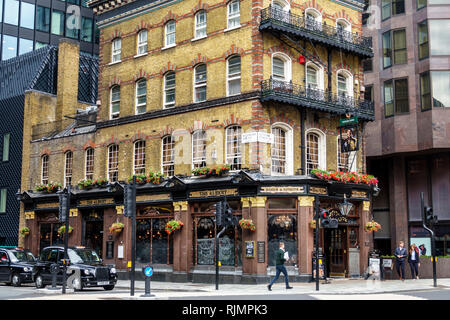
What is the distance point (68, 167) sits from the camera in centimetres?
3703

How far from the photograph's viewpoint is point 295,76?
29.5m

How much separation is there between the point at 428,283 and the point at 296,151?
8.06 metres

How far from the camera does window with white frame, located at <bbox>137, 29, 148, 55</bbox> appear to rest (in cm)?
3394

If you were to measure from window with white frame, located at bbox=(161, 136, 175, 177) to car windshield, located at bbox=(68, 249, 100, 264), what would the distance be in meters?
7.18

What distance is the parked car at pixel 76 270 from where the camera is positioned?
2367 centimetres

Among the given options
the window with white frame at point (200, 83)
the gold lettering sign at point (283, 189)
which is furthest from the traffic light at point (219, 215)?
the window with white frame at point (200, 83)

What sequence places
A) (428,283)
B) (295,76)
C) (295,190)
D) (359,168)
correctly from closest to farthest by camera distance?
1. (428,283)
2. (295,190)
3. (295,76)
4. (359,168)

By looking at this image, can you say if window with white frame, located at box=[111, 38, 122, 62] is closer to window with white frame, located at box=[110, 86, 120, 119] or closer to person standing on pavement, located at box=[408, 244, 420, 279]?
window with white frame, located at box=[110, 86, 120, 119]

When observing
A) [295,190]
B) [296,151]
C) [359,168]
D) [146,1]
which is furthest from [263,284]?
[146,1]

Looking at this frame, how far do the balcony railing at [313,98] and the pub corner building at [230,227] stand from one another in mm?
3502

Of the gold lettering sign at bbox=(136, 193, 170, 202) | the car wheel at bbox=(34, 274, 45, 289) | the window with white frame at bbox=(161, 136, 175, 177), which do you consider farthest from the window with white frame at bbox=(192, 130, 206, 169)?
the car wheel at bbox=(34, 274, 45, 289)

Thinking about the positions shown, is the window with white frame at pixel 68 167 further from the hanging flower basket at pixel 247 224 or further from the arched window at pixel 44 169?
the hanging flower basket at pixel 247 224

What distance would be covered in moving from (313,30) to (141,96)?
993 centimetres

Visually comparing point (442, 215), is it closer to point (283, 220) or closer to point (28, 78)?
point (283, 220)
